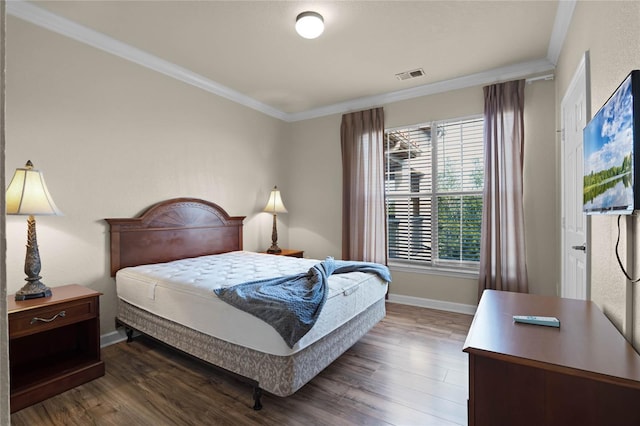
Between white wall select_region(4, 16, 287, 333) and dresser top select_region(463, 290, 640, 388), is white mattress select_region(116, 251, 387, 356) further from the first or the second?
dresser top select_region(463, 290, 640, 388)

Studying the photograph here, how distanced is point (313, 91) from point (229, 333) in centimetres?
317

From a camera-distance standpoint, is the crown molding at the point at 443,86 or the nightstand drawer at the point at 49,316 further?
the crown molding at the point at 443,86

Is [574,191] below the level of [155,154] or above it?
below

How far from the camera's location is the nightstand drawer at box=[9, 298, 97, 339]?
1.90 meters

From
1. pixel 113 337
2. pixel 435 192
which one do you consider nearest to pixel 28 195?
pixel 113 337

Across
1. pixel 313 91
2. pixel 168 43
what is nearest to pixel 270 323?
pixel 168 43

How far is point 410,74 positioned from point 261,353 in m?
3.22

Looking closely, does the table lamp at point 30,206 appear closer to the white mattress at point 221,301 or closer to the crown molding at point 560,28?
the white mattress at point 221,301

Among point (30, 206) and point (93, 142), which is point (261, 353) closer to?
point (30, 206)

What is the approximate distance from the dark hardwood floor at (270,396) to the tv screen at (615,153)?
1414 millimetres

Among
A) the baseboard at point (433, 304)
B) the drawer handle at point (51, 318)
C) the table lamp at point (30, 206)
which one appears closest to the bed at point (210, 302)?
the drawer handle at point (51, 318)

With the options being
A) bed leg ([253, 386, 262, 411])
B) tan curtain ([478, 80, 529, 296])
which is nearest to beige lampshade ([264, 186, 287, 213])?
tan curtain ([478, 80, 529, 296])

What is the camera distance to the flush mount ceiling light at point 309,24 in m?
2.41

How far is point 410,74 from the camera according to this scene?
3490 mm
